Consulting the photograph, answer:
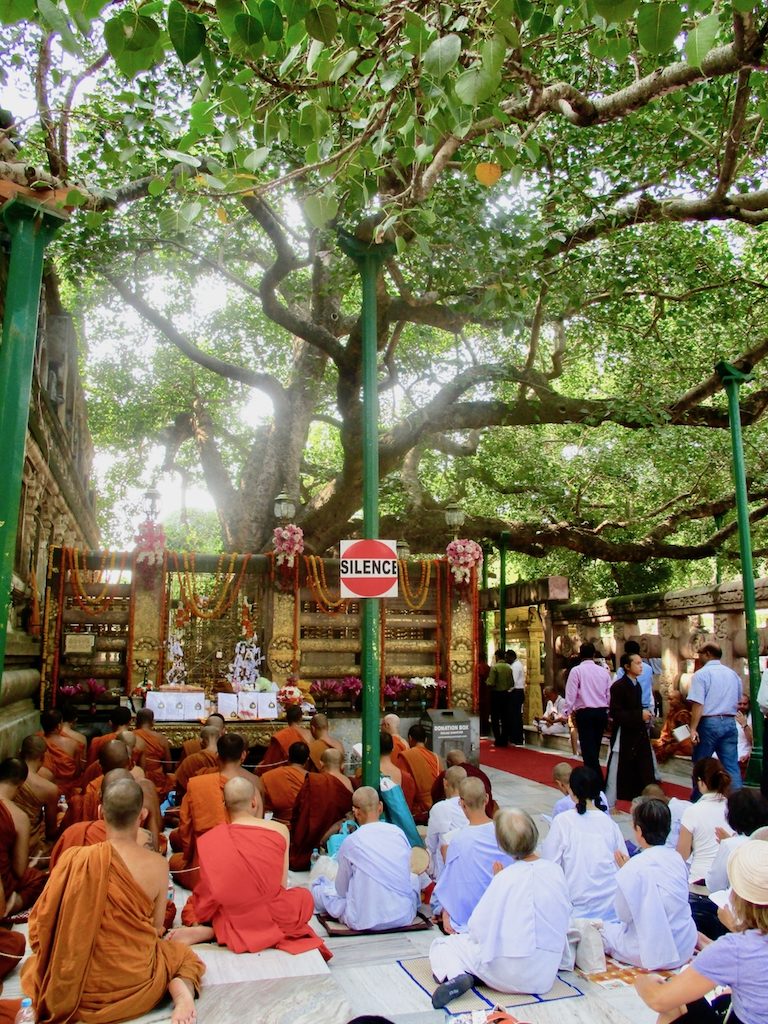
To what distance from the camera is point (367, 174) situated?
5.86 metres

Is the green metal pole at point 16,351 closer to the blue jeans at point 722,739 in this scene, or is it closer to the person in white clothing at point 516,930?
the person in white clothing at point 516,930

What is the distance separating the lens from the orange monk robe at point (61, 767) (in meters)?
7.95

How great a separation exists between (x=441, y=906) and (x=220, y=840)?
1.63 meters

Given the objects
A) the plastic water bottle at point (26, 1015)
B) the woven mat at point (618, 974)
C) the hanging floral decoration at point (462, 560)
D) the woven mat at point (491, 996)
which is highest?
the hanging floral decoration at point (462, 560)

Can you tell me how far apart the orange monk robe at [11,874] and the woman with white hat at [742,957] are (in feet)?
12.8

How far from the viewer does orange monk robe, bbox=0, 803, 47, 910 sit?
209 inches

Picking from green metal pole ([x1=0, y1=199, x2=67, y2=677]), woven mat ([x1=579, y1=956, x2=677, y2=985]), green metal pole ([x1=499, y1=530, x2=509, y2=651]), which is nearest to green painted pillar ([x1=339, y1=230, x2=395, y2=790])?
woven mat ([x1=579, y1=956, x2=677, y2=985])

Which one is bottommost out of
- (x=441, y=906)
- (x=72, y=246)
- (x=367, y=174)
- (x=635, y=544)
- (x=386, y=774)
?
(x=441, y=906)

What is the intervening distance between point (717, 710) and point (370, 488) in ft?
13.5

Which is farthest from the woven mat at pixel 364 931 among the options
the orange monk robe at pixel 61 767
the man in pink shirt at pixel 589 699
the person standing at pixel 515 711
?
the person standing at pixel 515 711

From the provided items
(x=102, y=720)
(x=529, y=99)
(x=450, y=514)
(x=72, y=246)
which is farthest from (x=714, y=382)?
(x=102, y=720)

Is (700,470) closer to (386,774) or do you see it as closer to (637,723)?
(637,723)

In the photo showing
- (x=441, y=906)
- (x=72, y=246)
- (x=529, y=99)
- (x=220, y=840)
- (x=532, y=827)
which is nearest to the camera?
(x=532, y=827)

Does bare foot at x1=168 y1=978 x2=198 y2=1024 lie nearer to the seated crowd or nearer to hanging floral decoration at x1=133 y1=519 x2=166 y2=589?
the seated crowd
